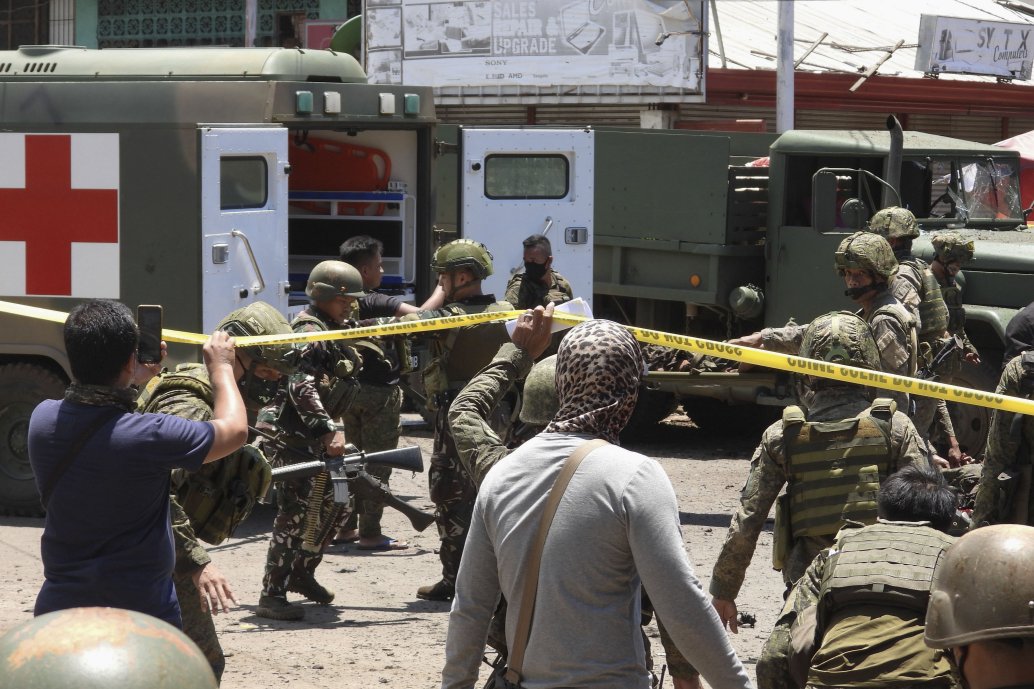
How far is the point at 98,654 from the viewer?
5.49ft

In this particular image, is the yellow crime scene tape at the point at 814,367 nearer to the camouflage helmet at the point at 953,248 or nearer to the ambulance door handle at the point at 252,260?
the ambulance door handle at the point at 252,260

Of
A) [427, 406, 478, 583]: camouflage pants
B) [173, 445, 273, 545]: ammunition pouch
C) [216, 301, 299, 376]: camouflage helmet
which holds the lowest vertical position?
[427, 406, 478, 583]: camouflage pants

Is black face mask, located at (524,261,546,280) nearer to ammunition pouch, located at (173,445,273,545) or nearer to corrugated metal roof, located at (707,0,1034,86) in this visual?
ammunition pouch, located at (173,445,273,545)

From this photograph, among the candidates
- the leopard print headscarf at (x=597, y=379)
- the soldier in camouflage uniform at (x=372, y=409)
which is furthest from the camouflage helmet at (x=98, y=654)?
the soldier in camouflage uniform at (x=372, y=409)

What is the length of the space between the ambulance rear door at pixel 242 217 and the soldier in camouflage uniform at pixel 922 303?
3.31 meters

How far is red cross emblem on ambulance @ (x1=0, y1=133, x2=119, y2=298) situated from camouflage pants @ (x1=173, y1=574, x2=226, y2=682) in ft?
13.1

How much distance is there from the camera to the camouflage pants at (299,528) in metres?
6.40

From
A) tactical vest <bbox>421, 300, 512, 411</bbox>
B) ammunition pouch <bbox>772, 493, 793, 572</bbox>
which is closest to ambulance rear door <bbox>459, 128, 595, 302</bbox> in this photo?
tactical vest <bbox>421, 300, 512, 411</bbox>

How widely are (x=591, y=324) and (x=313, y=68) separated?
232 inches

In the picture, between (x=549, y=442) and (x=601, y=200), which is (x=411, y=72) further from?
(x=549, y=442)

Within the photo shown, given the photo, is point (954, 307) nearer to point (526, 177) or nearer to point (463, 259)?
point (526, 177)

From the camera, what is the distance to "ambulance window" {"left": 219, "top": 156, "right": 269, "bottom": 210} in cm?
788

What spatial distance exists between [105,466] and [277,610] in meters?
3.18

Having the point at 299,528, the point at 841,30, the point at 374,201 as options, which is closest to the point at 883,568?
the point at 299,528
